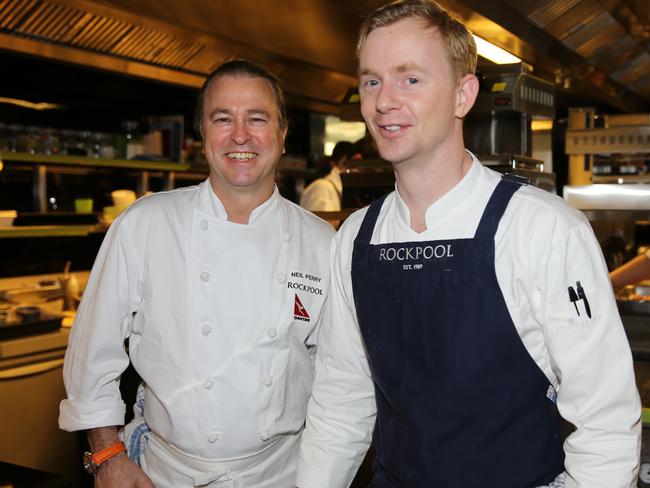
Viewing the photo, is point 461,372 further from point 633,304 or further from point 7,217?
point 7,217

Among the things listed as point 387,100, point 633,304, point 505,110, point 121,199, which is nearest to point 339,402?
point 387,100

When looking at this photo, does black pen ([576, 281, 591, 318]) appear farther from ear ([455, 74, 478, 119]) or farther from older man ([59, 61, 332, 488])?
older man ([59, 61, 332, 488])

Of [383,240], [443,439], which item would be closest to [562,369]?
[443,439]

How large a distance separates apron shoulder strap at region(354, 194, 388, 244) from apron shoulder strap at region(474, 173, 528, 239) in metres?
0.27

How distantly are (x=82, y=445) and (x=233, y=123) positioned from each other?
2380mm

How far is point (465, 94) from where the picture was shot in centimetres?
142

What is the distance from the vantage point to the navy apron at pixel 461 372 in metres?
1.33

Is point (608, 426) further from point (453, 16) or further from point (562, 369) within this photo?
point (453, 16)

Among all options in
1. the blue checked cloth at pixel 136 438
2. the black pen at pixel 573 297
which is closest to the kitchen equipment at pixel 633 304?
the black pen at pixel 573 297

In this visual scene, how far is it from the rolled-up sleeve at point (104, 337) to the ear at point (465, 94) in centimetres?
86

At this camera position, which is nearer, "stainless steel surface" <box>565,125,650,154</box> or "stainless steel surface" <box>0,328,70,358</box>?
"stainless steel surface" <box>0,328,70,358</box>

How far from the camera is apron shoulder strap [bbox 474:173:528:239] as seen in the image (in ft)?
4.41

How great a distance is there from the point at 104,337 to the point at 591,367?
1126 mm

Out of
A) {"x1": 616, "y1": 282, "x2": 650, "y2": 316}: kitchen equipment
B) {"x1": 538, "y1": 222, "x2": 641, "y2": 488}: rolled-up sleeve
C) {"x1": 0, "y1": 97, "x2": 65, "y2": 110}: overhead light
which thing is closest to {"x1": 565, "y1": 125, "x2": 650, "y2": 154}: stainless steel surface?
{"x1": 616, "y1": 282, "x2": 650, "y2": 316}: kitchen equipment
